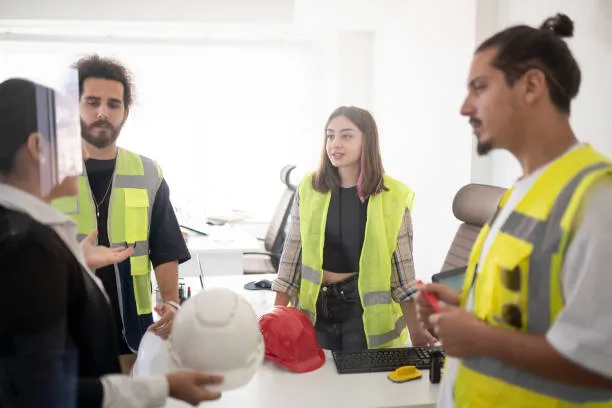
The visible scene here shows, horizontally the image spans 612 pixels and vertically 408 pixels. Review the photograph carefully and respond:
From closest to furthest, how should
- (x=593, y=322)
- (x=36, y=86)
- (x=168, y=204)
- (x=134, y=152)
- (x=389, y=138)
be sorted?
(x=36, y=86) < (x=593, y=322) < (x=134, y=152) < (x=168, y=204) < (x=389, y=138)

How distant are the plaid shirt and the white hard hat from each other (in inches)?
40.4

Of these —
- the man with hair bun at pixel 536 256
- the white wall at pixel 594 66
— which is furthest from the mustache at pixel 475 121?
the white wall at pixel 594 66

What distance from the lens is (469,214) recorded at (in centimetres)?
188

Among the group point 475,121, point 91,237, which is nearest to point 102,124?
point 91,237

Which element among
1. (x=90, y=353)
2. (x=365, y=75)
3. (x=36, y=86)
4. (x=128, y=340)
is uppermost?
(x=365, y=75)

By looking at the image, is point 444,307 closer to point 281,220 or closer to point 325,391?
point 325,391

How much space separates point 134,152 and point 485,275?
2.57 feet

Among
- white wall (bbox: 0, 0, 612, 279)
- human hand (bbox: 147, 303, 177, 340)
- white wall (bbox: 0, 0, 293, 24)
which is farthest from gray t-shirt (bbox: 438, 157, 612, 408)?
white wall (bbox: 0, 0, 293, 24)

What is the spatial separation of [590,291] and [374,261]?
1.01m

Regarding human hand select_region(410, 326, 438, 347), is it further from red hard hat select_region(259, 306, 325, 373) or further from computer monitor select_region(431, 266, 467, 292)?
computer monitor select_region(431, 266, 467, 292)

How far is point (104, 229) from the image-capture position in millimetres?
993

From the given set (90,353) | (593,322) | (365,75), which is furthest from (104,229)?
(365,75)

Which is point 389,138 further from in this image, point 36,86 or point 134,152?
point 36,86

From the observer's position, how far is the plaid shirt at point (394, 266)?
68.5 inches
